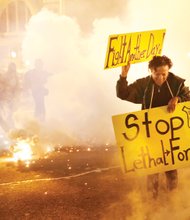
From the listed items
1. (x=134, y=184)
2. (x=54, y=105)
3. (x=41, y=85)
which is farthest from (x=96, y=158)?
(x=54, y=105)

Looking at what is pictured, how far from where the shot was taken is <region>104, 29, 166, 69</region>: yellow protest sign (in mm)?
4652

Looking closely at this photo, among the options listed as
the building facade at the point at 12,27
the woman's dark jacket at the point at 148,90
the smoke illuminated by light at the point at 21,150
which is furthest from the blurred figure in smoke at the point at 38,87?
the building facade at the point at 12,27

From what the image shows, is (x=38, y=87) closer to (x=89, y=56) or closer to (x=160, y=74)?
(x=160, y=74)

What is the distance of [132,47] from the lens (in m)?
4.84

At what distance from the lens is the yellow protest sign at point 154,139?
4527 mm

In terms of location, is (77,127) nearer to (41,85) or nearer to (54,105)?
(41,85)

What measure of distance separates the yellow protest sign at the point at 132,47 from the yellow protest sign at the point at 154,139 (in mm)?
657

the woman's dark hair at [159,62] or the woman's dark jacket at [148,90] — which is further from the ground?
the woman's dark hair at [159,62]

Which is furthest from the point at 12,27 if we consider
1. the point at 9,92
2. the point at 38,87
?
the point at 38,87

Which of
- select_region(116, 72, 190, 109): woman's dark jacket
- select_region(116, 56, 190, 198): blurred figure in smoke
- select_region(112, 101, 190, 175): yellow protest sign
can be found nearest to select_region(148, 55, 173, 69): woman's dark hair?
select_region(116, 56, 190, 198): blurred figure in smoke

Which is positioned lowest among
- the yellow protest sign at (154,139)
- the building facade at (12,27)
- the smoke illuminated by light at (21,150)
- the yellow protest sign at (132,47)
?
the yellow protest sign at (154,139)

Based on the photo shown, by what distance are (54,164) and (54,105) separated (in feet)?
19.4

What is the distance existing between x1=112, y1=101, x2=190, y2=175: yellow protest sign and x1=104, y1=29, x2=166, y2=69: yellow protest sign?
2.16 ft

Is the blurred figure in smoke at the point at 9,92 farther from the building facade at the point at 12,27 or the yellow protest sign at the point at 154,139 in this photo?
the building facade at the point at 12,27
